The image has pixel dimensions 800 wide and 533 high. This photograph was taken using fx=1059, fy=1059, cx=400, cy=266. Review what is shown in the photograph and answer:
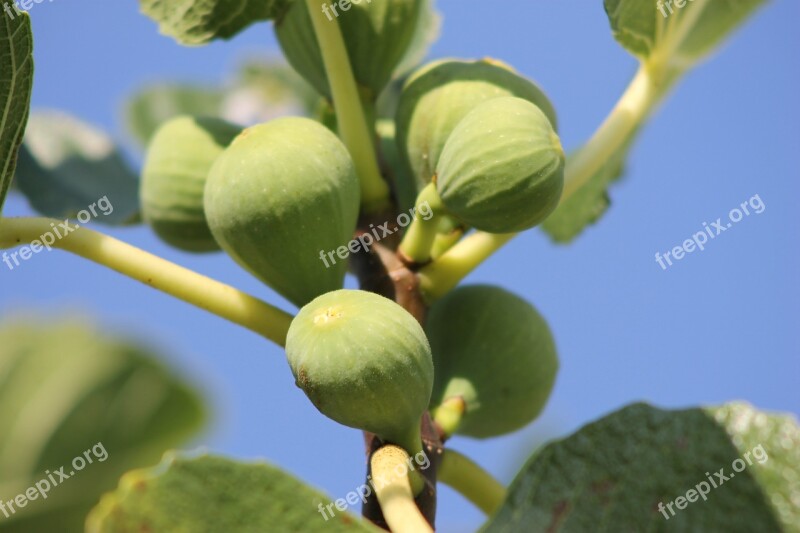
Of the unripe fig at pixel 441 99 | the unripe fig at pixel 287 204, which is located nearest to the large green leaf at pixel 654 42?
the unripe fig at pixel 441 99

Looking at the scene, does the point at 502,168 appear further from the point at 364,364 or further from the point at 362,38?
the point at 362,38

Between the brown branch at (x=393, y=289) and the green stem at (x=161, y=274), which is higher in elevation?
the green stem at (x=161, y=274)

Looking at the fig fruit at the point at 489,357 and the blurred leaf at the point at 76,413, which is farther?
the blurred leaf at the point at 76,413

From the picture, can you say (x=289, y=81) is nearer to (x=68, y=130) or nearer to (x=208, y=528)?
(x=68, y=130)

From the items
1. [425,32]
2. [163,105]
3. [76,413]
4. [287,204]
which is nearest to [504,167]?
[287,204]

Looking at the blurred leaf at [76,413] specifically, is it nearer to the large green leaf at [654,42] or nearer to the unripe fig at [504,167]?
the large green leaf at [654,42]

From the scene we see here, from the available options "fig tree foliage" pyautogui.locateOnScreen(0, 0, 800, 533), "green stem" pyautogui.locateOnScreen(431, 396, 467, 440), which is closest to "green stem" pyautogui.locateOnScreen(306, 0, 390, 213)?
"fig tree foliage" pyautogui.locateOnScreen(0, 0, 800, 533)

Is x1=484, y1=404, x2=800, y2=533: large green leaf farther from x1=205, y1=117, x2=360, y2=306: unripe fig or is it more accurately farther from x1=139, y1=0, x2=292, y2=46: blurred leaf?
x1=139, y1=0, x2=292, y2=46: blurred leaf
